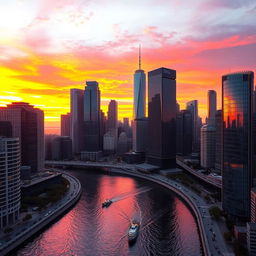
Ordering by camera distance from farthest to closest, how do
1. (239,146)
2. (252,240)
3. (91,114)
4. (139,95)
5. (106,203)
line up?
(91,114) < (139,95) < (106,203) < (239,146) < (252,240)

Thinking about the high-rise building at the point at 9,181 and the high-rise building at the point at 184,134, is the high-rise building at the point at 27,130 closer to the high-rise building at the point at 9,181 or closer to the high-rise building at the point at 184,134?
the high-rise building at the point at 9,181

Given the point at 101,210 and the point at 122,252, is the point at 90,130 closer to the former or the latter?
the point at 101,210

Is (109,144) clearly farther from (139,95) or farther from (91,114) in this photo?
(139,95)

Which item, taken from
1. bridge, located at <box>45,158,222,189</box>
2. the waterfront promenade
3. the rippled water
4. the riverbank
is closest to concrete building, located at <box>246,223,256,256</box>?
the waterfront promenade

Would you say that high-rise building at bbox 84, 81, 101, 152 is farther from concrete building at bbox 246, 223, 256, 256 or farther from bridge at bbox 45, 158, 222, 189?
concrete building at bbox 246, 223, 256, 256

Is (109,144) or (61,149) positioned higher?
(109,144)

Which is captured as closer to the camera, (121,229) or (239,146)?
(121,229)

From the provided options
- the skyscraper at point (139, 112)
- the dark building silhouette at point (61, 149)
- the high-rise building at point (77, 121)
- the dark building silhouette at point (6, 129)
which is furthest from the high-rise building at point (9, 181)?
the high-rise building at point (77, 121)

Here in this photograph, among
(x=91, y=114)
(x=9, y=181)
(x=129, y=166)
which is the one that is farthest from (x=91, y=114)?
(x=9, y=181)
